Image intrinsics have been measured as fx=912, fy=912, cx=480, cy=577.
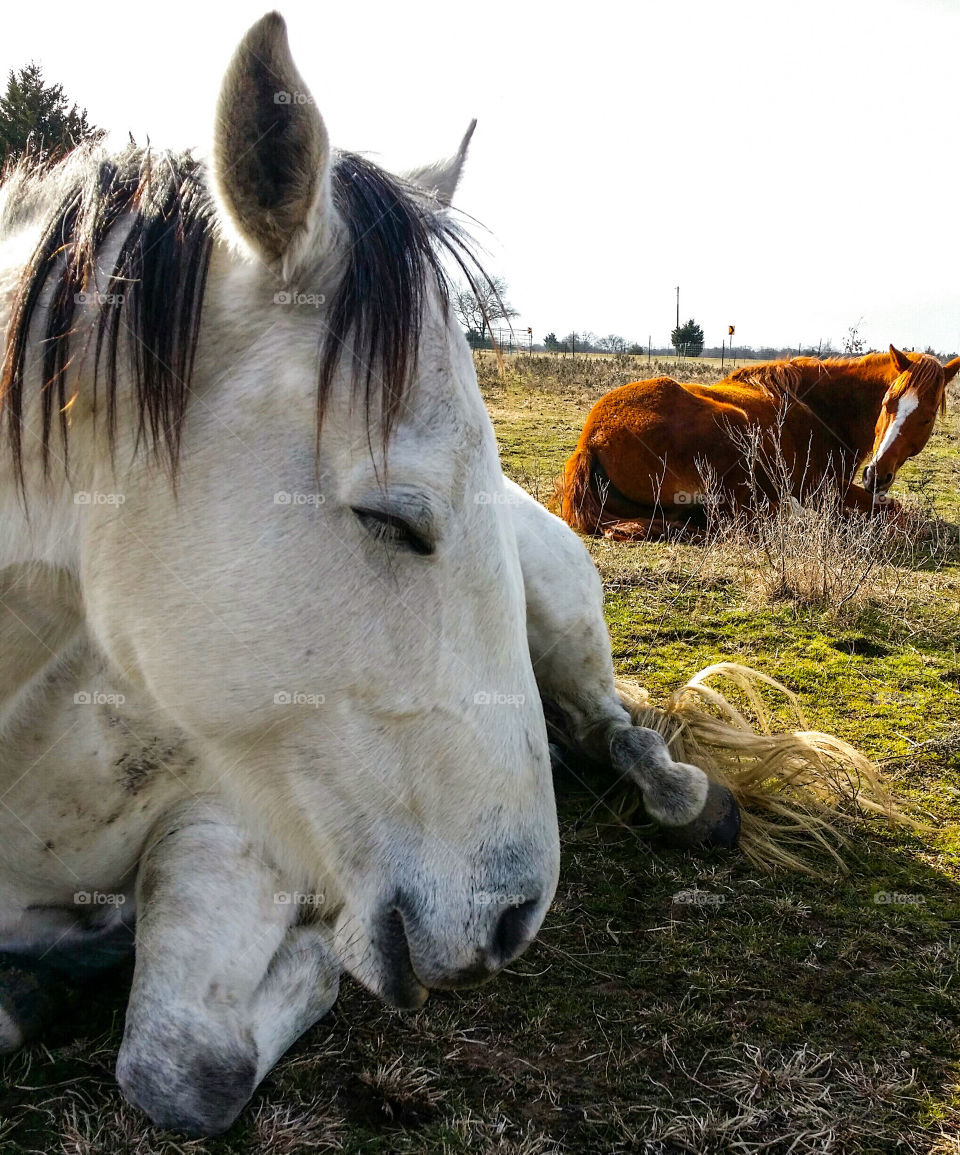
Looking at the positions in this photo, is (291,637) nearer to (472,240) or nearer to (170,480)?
(170,480)

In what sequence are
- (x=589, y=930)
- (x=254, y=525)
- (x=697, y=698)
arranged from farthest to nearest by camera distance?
(x=697, y=698) → (x=589, y=930) → (x=254, y=525)

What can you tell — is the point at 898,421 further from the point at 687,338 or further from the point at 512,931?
the point at 687,338

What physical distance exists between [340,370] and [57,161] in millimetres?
940

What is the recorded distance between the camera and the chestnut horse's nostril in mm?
1716

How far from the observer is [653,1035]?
219 cm

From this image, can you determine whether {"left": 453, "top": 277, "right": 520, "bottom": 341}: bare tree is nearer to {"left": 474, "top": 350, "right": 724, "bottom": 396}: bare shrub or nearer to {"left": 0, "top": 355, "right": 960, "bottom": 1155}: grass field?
{"left": 0, "top": 355, "right": 960, "bottom": 1155}: grass field

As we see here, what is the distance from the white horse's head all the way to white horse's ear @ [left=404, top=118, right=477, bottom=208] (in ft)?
1.74

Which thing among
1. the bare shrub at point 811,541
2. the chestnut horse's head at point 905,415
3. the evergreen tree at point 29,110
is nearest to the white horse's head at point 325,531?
the evergreen tree at point 29,110

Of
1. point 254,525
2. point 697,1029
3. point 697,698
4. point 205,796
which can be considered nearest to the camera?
point 254,525

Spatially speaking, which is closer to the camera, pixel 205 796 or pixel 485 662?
pixel 485 662

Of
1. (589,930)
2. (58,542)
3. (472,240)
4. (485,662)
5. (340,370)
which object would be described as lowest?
(589,930)

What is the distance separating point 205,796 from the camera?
2.05 meters

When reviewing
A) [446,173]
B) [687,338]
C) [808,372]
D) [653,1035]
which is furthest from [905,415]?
[687,338]

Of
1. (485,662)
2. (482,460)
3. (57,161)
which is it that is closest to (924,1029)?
(485,662)
